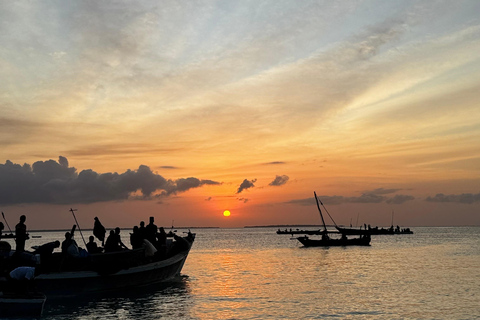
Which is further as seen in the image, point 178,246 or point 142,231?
point 178,246

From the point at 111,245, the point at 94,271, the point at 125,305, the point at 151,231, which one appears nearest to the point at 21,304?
the point at 94,271

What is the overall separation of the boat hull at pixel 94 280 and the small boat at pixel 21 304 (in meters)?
3.89

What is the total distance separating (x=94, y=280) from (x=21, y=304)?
6.04 metres

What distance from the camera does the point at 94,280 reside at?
2489 centimetres

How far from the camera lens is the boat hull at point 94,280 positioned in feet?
77.5

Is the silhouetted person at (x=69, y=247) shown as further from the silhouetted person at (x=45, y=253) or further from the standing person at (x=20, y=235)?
the standing person at (x=20, y=235)

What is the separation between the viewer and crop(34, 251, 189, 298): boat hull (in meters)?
23.6

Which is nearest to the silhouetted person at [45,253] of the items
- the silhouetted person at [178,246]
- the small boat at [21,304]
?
the small boat at [21,304]

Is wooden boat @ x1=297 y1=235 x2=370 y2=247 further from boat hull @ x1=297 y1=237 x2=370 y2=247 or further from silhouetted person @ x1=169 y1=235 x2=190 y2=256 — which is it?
silhouetted person @ x1=169 y1=235 x2=190 y2=256

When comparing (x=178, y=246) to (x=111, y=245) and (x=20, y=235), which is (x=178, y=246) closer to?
(x=111, y=245)

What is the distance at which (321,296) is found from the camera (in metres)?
29.7

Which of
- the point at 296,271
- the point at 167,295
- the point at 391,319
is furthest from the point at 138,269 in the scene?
the point at 296,271

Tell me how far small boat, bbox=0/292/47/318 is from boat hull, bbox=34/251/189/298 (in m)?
3.89

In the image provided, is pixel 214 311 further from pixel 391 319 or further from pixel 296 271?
pixel 296 271
